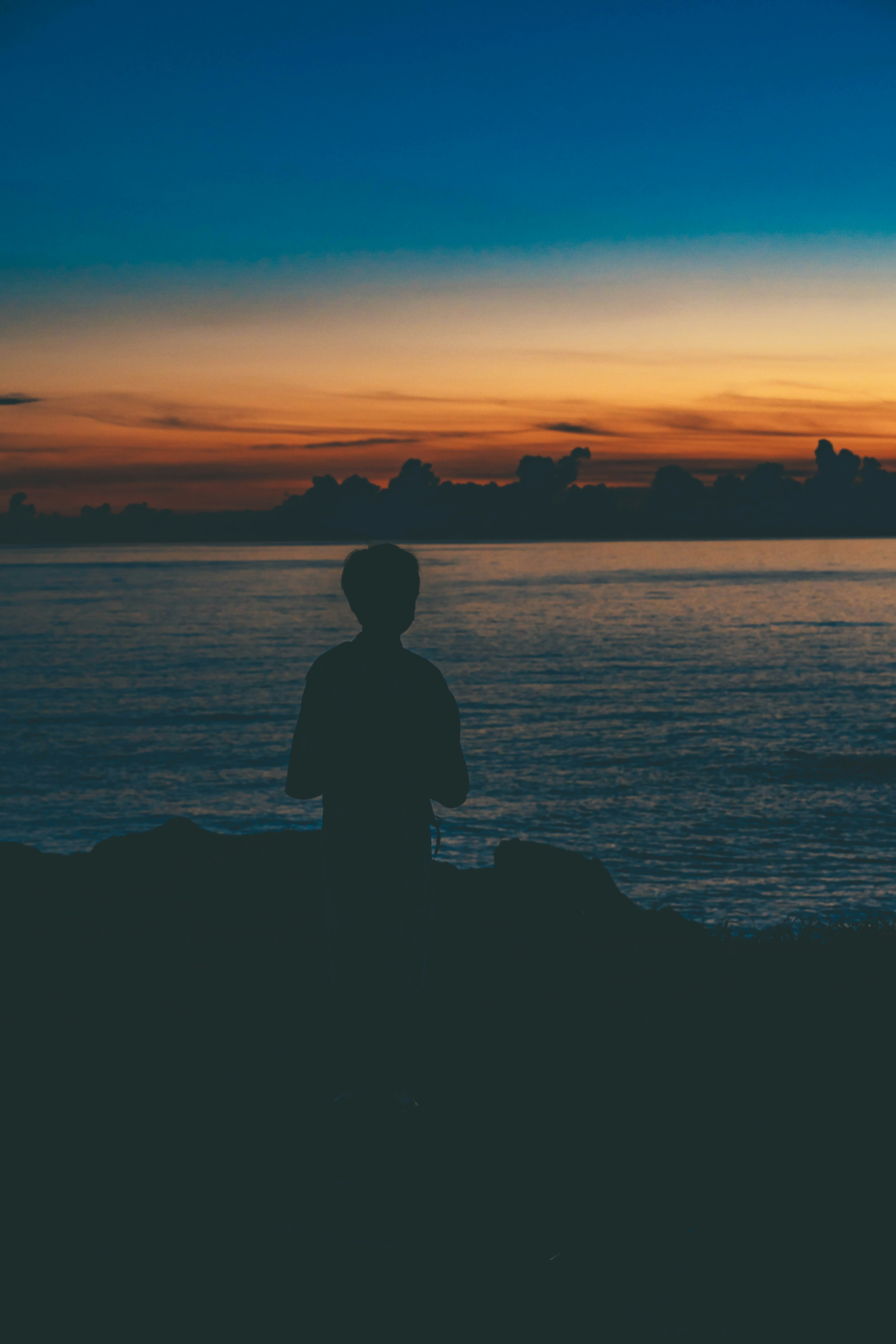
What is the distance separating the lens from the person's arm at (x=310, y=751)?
475 cm

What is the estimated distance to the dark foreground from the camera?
12.2 feet

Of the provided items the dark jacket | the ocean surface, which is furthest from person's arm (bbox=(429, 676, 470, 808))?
the ocean surface

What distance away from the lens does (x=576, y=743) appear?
27.9m

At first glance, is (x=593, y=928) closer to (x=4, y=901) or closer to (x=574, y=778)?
(x=4, y=901)

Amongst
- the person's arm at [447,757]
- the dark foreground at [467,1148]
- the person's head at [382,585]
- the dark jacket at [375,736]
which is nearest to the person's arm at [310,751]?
the dark jacket at [375,736]

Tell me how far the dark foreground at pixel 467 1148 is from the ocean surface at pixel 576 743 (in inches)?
274

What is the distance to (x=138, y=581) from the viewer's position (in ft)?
528

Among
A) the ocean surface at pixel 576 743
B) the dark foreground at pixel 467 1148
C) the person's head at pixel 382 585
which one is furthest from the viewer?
the ocean surface at pixel 576 743

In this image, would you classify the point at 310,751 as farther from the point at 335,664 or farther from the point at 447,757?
the point at 447,757

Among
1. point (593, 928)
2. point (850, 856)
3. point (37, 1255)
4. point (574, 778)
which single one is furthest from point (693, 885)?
point (37, 1255)

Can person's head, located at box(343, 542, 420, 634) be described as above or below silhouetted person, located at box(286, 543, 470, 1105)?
above

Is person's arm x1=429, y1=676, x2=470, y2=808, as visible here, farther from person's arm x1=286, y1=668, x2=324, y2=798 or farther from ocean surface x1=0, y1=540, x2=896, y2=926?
ocean surface x1=0, y1=540, x2=896, y2=926

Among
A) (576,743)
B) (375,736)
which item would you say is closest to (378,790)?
(375,736)

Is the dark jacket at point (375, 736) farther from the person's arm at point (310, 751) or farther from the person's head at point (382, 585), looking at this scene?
the person's head at point (382, 585)
